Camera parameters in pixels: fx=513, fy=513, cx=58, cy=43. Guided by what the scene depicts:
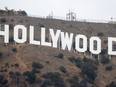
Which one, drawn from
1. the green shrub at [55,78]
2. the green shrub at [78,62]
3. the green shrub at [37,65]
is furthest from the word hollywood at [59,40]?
the green shrub at [55,78]


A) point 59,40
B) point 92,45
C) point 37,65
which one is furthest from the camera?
point 92,45

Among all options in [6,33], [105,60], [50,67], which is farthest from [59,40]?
[6,33]

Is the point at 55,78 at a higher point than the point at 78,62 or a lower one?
lower

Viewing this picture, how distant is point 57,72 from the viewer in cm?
10588

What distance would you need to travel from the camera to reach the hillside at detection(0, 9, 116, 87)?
333 feet

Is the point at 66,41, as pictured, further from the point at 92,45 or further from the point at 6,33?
the point at 6,33

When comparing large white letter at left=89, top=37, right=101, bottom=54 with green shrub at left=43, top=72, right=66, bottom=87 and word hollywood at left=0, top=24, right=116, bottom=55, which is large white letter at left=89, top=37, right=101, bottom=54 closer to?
word hollywood at left=0, top=24, right=116, bottom=55

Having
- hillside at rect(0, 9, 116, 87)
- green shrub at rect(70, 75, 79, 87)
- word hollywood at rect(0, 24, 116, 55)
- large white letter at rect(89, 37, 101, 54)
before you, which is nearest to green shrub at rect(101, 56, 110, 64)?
hillside at rect(0, 9, 116, 87)

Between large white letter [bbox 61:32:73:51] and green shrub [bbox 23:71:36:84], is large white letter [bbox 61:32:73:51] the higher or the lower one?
the higher one

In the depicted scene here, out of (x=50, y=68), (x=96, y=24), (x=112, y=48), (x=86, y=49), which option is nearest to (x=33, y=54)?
(x=50, y=68)

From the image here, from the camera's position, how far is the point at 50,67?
108 meters

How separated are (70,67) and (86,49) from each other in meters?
10.3

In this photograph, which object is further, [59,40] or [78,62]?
[59,40]

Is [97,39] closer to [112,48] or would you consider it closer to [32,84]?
[112,48]
